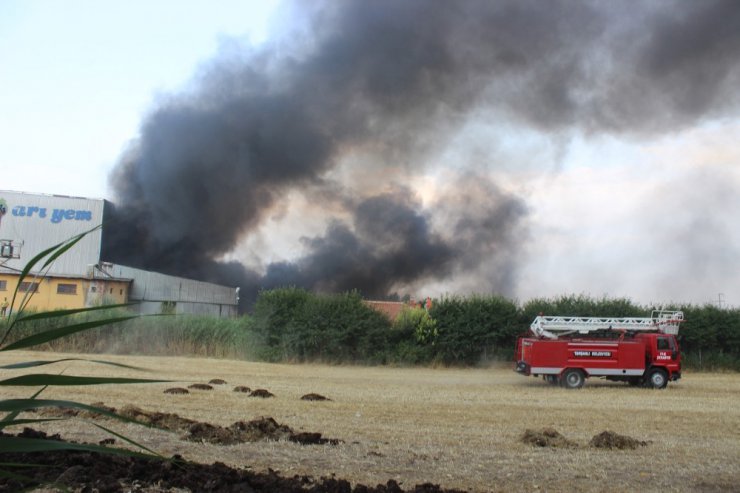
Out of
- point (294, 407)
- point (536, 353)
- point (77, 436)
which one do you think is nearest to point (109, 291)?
point (536, 353)

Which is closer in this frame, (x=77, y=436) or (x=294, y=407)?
(x=77, y=436)

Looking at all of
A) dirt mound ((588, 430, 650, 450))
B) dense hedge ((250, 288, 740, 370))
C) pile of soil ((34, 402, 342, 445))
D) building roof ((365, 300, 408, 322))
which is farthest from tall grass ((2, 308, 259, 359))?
dirt mound ((588, 430, 650, 450))

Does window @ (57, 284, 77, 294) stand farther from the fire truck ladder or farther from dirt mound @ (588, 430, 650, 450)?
dirt mound @ (588, 430, 650, 450)

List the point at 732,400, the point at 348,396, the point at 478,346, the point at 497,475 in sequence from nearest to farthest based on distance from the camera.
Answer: the point at 497,475 → the point at 348,396 → the point at 732,400 → the point at 478,346

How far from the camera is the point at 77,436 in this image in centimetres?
1004

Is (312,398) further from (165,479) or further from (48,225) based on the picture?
(48,225)

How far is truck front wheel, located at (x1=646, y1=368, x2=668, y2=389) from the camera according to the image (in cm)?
2479

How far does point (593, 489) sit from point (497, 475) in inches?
42.2

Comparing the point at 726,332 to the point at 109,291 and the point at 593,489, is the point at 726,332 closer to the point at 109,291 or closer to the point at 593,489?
the point at 593,489

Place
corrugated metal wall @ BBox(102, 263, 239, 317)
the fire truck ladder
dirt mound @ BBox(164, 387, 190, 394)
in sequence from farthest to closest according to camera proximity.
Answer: corrugated metal wall @ BBox(102, 263, 239, 317)
the fire truck ladder
dirt mound @ BBox(164, 387, 190, 394)

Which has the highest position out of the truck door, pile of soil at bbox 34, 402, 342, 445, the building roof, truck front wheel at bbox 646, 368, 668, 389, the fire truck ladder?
the building roof

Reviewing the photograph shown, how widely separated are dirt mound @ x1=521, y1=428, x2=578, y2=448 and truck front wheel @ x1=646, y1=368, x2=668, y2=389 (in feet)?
46.8

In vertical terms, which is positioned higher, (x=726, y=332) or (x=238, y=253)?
(x=238, y=253)

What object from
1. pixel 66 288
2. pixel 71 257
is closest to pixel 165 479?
pixel 66 288
